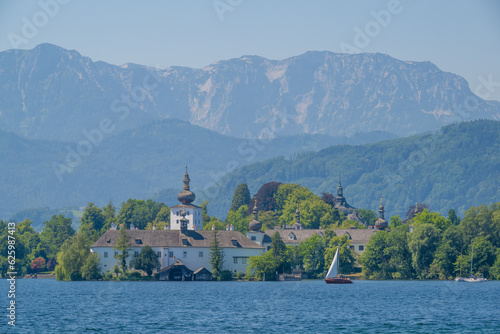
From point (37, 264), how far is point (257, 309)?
3759 inches

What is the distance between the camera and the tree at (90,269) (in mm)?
140875

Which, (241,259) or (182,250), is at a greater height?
(182,250)

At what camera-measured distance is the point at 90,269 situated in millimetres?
141000

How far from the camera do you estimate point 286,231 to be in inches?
7451

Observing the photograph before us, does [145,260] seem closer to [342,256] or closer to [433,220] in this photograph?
[342,256]

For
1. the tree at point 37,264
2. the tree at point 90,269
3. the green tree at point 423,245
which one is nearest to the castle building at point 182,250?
the tree at point 90,269

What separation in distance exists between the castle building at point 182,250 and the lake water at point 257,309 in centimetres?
2262

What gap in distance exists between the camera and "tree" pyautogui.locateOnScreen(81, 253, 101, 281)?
462 ft

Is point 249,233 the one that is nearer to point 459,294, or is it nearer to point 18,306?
point 459,294

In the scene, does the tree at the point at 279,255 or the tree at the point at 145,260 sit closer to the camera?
the tree at the point at 145,260

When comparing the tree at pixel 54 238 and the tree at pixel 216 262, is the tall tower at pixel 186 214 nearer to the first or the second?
the tree at pixel 54 238

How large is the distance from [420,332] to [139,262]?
266 feet

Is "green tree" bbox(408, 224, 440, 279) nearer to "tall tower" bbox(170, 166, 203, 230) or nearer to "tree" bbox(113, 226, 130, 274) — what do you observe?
"tree" bbox(113, 226, 130, 274)

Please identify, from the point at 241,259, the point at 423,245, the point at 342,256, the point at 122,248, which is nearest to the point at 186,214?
the point at 241,259
